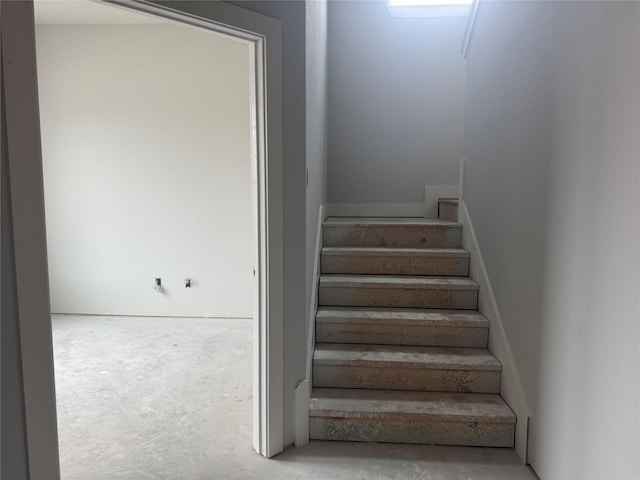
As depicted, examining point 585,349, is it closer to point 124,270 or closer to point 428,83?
point 428,83

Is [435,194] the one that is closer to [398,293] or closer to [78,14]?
[398,293]

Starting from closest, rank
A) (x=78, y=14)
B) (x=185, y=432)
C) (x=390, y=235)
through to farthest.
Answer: (x=185, y=432)
(x=390, y=235)
(x=78, y=14)

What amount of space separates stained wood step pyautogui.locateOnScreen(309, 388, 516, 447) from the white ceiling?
3.20m

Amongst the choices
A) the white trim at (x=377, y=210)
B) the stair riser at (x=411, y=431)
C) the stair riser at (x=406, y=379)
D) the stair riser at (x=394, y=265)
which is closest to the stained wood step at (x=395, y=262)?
the stair riser at (x=394, y=265)

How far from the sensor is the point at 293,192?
1851 mm

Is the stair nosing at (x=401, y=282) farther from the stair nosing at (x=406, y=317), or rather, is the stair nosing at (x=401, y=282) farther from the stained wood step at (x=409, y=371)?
the stained wood step at (x=409, y=371)

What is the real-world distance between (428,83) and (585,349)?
2.99 metres

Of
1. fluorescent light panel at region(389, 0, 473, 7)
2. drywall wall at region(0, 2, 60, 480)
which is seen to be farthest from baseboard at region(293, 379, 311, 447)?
fluorescent light panel at region(389, 0, 473, 7)

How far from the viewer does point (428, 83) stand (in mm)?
3734

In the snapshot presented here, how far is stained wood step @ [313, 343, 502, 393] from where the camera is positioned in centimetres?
213

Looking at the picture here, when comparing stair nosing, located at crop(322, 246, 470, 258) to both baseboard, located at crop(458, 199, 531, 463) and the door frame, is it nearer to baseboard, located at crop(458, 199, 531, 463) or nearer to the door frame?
baseboard, located at crop(458, 199, 531, 463)

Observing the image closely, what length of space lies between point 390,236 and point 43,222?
7.22 feet

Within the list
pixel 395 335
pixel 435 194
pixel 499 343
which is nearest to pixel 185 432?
pixel 395 335

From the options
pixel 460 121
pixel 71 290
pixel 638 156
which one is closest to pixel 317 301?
pixel 638 156
